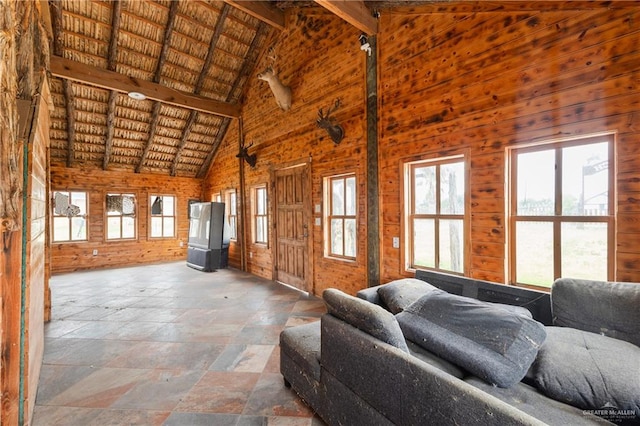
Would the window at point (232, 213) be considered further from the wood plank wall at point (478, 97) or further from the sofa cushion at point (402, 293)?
the sofa cushion at point (402, 293)

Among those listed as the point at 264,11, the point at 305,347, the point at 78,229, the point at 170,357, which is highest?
the point at 264,11

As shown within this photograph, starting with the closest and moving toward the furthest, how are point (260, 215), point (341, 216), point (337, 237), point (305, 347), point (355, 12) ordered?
point (305, 347) → point (355, 12) → point (341, 216) → point (337, 237) → point (260, 215)

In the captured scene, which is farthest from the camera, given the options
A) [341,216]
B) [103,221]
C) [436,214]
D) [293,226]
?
[103,221]

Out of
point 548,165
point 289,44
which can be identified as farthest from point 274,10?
point 548,165

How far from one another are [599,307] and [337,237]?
10.1 feet

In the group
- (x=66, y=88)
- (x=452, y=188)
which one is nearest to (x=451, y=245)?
(x=452, y=188)

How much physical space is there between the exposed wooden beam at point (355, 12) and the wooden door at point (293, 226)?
2.17 meters

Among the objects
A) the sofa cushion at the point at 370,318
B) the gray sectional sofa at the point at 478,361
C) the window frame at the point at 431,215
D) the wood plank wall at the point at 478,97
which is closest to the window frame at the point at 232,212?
the wood plank wall at the point at 478,97

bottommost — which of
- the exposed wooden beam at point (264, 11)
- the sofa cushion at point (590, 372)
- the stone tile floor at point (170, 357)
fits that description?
the stone tile floor at point (170, 357)

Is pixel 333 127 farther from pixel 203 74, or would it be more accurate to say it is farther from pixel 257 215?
pixel 203 74

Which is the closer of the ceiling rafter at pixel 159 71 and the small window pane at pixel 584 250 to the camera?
the small window pane at pixel 584 250

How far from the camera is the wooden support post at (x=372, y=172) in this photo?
3.62 meters

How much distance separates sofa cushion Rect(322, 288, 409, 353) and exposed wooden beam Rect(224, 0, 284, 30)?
4.58m

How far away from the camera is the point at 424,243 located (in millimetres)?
3219
